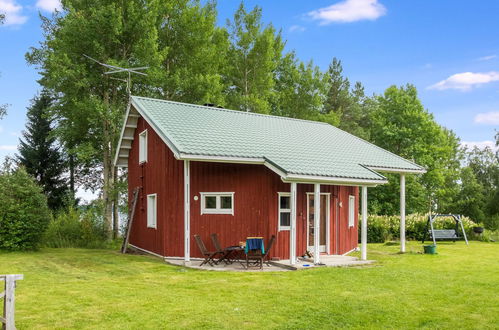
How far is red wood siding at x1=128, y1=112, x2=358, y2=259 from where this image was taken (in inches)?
527

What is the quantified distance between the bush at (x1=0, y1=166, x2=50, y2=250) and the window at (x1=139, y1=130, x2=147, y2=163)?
13.3 feet

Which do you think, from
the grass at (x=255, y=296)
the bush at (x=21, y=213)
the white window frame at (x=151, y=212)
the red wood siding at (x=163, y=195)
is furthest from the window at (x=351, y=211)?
the bush at (x=21, y=213)

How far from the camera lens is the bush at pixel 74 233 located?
18922 mm

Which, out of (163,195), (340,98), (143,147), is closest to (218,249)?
(163,195)

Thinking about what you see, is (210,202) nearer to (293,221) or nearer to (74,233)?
(293,221)

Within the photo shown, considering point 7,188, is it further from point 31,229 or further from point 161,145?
point 161,145

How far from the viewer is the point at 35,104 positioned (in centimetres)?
3048

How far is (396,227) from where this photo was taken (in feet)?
73.4

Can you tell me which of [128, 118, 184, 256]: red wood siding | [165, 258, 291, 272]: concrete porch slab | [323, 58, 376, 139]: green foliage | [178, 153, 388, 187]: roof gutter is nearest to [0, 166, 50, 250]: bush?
[128, 118, 184, 256]: red wood siding

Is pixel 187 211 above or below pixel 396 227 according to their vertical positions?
above

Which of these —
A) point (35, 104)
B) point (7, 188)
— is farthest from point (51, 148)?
point (7, 188)

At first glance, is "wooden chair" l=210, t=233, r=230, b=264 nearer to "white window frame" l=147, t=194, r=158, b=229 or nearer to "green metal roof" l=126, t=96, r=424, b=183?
"green metal roof" l=126, t=96, r=424, b=183

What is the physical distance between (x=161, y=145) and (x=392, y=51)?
511 inches

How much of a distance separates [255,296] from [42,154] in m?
25.7
